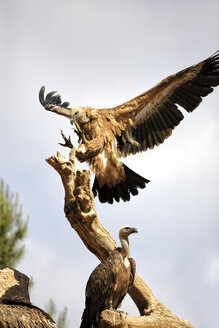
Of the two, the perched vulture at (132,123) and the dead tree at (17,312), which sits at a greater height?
the perched vulture at (132,123)

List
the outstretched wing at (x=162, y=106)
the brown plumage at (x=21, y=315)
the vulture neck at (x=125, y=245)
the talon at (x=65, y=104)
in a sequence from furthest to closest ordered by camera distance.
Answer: the talon at (x=65, y=104), the outstretched wing at (x=162, y=106), the vulture neck at (x=125, y=245), the brown plumage at (x=21, y=315)

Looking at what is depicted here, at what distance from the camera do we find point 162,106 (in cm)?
891

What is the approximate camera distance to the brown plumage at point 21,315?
661 cm

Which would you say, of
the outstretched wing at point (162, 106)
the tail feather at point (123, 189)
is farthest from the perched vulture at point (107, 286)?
the outstretched wing at point (162, 106)

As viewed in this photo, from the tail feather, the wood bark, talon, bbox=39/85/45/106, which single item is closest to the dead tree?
the wood bark

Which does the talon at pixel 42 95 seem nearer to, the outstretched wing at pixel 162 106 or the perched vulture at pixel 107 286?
the outstretched wing at pixel 162 106

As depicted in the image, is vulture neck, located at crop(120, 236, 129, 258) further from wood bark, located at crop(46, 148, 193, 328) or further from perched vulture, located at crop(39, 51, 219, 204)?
perched vulture, located at crop(39, 51, 219, 204)

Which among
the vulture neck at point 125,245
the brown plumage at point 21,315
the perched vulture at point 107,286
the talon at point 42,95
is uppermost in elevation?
the talon at point 42,95

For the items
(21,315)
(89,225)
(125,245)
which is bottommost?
(21,315)

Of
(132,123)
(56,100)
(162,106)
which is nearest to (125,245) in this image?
(132,123)

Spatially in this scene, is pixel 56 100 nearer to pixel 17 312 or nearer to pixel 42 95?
pixel 42 95

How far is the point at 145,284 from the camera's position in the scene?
7562mm

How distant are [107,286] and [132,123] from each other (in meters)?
3.12

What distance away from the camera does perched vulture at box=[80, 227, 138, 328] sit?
670 centimetres
